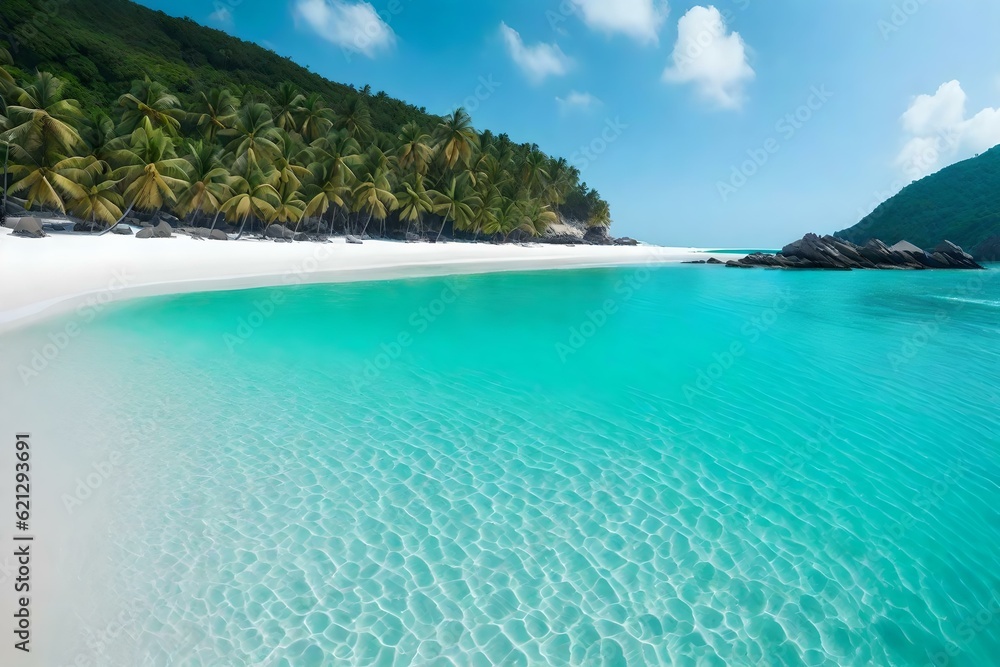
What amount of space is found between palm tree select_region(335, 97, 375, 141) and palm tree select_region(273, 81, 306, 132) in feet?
22.8

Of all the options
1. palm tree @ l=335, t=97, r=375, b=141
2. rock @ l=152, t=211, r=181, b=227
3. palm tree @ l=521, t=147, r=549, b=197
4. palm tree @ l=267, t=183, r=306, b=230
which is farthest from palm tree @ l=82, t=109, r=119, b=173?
palm tree @ l=521, t=147, r=549, b=197

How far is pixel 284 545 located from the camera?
4.84 m

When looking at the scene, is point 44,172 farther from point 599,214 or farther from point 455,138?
point 599,214

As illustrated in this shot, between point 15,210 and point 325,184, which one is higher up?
point 325,184

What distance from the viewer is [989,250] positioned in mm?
84125

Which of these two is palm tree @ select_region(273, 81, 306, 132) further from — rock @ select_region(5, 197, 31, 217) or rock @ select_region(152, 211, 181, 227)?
rock @ select_region(5, 197, 31, 217)

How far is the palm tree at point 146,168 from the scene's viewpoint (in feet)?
102

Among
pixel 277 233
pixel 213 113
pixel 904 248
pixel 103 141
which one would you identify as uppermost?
pixel 213 113

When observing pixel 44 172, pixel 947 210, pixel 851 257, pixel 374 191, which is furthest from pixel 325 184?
pixel 947 210

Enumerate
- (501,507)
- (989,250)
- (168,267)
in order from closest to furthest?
(501,507) → (168,267) → (989,250)

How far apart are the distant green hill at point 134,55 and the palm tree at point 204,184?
2423 centimetres

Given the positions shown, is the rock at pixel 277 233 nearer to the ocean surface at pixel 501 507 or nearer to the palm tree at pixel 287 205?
the palm tree at pixel 287 205

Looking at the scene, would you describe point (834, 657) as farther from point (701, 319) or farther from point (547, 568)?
point (701, 319)

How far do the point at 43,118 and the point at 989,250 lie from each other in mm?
120229
